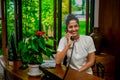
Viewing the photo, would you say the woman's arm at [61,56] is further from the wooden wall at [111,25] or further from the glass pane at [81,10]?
the glass pane at [81,10]

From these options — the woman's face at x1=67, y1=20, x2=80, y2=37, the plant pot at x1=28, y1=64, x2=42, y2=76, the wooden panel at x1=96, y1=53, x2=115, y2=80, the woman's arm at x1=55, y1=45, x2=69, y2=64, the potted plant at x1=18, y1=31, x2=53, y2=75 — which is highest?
the woman's face at x1=67, y1=20, x2=80, y2=37

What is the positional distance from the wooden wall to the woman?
136cm

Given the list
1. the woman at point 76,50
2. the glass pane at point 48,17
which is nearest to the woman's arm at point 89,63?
the woman at point 76,50

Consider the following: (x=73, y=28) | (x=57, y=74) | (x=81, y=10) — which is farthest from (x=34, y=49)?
(x=81, y=10)

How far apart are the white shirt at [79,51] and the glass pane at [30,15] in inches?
159

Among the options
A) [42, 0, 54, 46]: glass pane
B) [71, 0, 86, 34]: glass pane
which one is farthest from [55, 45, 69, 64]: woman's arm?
[42, 0, 54, 46]: glass pane

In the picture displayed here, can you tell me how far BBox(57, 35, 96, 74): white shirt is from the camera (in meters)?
2.55

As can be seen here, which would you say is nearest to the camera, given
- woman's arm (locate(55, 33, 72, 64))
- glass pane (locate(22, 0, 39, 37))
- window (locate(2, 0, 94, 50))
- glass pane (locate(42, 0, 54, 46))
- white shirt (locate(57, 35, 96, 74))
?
woman's arm (locate(55, 33, 72, 64))

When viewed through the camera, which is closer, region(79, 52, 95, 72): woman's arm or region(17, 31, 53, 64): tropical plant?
region(17, 31, 53, 64): tropical plant

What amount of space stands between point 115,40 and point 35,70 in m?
2.00

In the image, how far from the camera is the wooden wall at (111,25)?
12.5 ft

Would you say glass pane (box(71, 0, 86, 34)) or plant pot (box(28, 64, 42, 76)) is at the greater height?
glass pane (box(71, 0, 86, 34))

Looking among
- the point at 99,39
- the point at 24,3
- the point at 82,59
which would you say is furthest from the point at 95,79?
the point at 24,3

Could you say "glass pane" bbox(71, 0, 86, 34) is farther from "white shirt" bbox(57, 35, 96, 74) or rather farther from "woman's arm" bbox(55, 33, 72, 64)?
"woman's arm" bbox(55, 33, 72, 64)
